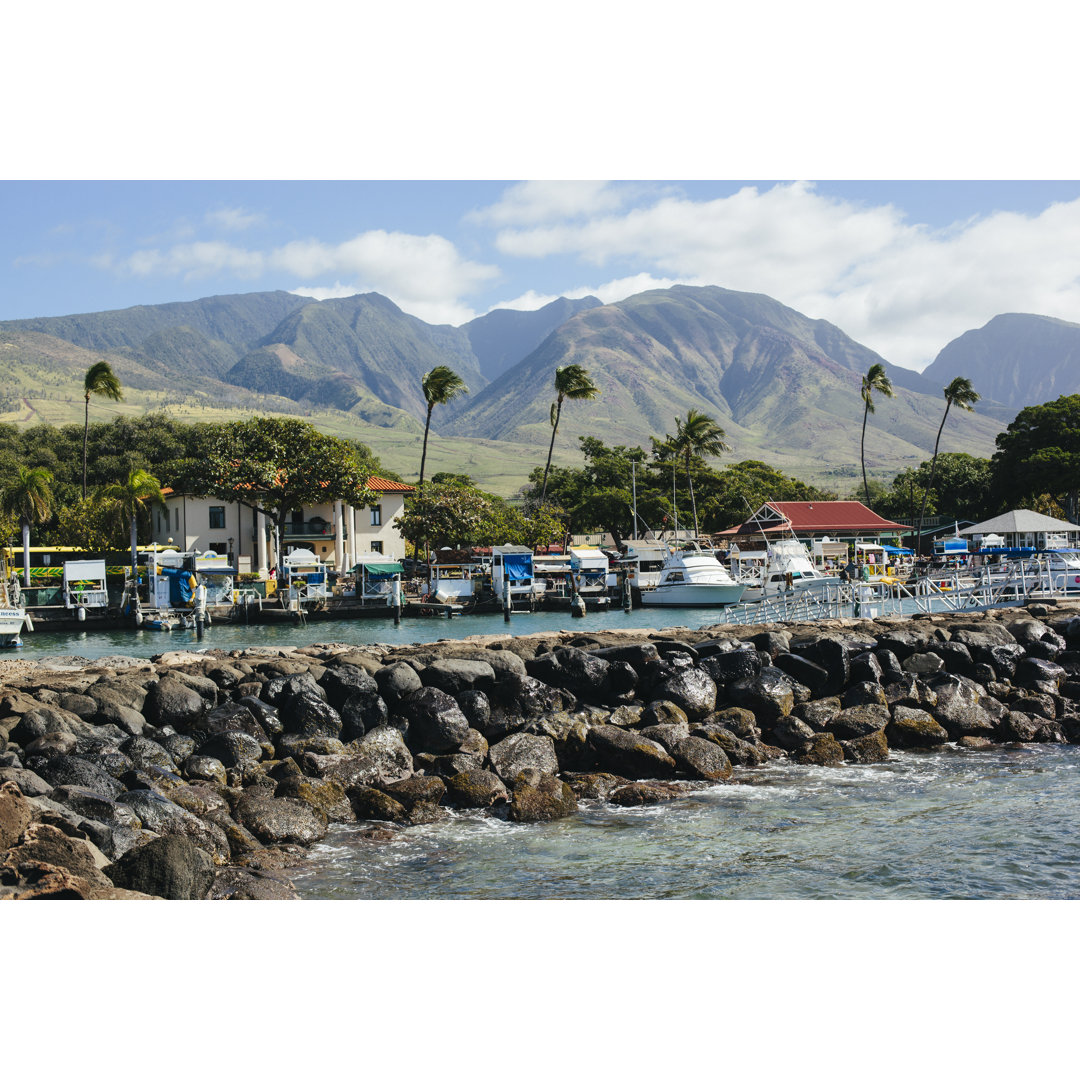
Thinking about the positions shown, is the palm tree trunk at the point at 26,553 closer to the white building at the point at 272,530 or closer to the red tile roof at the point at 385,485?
the white building at the point at 272,530

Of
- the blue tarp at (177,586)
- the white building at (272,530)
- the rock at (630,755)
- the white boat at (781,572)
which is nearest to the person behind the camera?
the rock at (630,755)

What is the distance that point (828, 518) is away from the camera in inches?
3600

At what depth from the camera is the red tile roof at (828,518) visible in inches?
3504

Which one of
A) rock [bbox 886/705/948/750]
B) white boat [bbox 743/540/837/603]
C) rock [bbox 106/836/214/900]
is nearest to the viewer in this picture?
rock [bbox 106/836/214/900]

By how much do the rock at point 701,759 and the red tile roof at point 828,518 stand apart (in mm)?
72571

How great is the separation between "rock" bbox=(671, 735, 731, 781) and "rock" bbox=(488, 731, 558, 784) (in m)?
2.08

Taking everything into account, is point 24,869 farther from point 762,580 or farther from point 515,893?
point 762,580

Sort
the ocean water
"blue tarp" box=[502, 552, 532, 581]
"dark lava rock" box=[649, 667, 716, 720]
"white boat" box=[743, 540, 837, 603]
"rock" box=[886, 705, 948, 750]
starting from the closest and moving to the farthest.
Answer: the ocean water → "rock" box=[886, 705, 948, 750] → "dark lava rock" box=[649, 667, 716, 720] → "white boat" box=[743, 540, 837, 603] → "blue tarp" box=[502, 552, 532, 581]

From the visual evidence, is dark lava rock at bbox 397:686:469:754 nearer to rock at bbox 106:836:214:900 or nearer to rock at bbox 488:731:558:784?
rock at bbox 488:731:558:784

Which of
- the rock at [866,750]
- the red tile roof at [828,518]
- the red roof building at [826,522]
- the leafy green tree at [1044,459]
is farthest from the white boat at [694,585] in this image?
the rock at [866,750]

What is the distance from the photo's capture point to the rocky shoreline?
1101 centimetres

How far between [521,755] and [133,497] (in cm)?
5015

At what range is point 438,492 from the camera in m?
69.3

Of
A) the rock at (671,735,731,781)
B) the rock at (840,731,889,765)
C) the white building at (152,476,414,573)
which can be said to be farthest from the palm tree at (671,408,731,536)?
the rock at (671,735,731,781)
